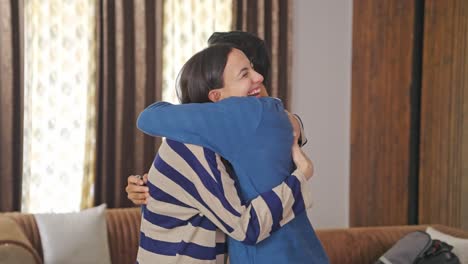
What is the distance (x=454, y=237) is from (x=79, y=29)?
2521 mm

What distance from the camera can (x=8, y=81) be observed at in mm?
3447

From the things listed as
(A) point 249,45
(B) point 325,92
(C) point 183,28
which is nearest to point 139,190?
(A) point 249,45

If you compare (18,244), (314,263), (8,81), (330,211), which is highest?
(8,81)

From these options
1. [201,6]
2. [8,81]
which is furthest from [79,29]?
[201,6]

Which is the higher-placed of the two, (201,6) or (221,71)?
(201,6)

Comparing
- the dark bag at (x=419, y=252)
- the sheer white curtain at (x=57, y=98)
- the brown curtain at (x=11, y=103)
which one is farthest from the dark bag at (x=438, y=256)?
the brown curtain at (x=11, y=103)

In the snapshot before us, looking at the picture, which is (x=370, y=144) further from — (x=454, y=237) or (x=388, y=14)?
(x=454, y=237)

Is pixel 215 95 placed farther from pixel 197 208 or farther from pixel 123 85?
pixel 123 85

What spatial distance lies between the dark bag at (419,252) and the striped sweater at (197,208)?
1797mm

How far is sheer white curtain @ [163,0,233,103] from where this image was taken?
3.94 metres

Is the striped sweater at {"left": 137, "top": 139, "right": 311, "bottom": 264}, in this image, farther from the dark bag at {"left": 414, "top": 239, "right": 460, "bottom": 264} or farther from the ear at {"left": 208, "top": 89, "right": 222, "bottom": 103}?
the dark bag at {"left": 414, "top": 239, "right": 460, "bottom": 264}

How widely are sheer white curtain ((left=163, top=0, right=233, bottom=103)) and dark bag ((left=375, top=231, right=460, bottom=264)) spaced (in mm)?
1791

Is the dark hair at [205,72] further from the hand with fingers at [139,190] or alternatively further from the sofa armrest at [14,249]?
the sofa armrest at [14,249]

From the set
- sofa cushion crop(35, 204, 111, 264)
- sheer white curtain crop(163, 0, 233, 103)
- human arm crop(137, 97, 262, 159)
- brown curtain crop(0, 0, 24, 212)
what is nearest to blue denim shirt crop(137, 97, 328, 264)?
human arm crop(137, 97, 262, 159)
